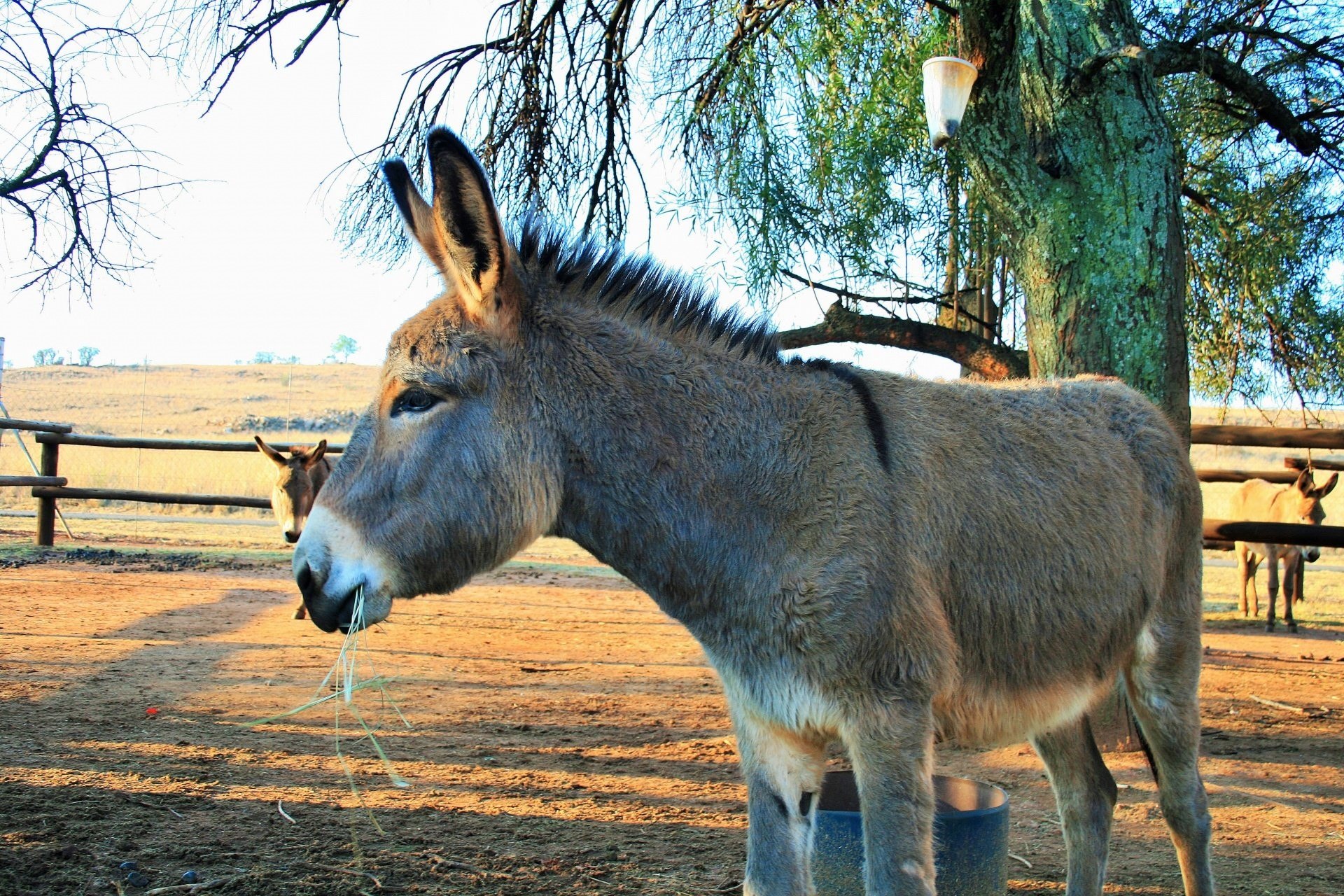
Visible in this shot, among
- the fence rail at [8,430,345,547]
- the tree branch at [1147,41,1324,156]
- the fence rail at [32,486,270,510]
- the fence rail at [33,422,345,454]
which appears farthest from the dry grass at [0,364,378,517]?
the tree branch at [1147,41,1324,156]

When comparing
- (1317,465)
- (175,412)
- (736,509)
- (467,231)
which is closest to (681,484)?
(736,509)

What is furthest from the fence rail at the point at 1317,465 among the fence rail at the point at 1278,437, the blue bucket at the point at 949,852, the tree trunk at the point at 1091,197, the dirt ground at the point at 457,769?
the blue bucket at the point at 949,852

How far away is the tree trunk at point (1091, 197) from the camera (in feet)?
17.4

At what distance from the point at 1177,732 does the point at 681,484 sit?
239 centimetres

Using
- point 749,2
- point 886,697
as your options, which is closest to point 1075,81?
point 749,2

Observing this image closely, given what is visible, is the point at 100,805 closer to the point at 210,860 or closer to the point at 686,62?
the point at 210,860

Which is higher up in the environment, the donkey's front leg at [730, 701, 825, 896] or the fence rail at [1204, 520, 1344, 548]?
the fence rail at [1204, 520, 1344, 548]

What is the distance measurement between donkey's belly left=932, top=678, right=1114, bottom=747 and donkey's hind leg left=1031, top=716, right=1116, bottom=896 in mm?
465

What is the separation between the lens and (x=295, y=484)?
39.1 feet

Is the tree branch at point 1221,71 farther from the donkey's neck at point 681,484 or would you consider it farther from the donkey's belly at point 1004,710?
the donkey's neck at point 681,484

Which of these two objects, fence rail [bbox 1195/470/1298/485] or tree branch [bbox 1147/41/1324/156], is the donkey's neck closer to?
tree branch [bbox 1147/41/1324/156]

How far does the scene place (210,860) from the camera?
386 cm

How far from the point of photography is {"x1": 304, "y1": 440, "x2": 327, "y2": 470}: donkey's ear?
40.1 ft

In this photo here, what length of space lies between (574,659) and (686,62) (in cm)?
509
